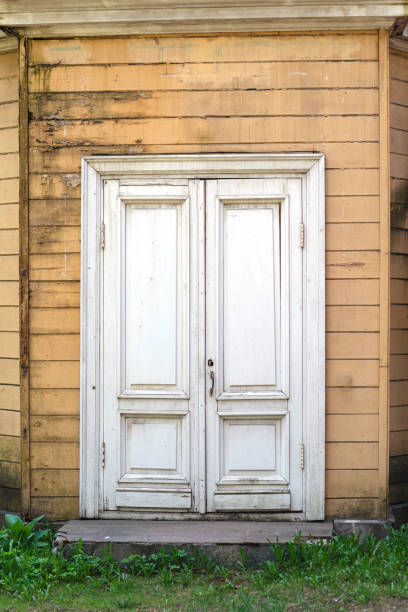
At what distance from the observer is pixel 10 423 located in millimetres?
4684

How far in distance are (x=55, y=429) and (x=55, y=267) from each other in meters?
1.11

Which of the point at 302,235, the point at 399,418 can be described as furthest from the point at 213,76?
the point at 399,418

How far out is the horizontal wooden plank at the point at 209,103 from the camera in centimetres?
427

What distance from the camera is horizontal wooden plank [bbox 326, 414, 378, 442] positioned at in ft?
14.0

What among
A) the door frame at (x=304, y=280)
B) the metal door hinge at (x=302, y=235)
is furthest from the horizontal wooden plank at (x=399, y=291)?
the metal door hinge at (x=302, y=235)

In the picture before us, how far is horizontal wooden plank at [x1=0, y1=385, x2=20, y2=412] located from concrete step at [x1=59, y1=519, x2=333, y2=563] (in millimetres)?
977

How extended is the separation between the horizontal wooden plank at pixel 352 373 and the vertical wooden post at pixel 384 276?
58 millimetres

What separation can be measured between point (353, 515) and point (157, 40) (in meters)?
3.46

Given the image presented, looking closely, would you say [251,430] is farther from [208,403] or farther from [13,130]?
[13,130]

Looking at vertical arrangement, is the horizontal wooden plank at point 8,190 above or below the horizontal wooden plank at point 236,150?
below

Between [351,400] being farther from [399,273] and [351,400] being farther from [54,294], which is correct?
[54,294]

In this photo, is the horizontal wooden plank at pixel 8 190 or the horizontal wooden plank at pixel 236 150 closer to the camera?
the horizontal wooden plank at pixel 236 150

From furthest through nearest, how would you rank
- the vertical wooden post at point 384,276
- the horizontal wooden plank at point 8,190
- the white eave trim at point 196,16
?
the horizontal wooden plank at point 8,190, the vertical wooden post at point 384,276, the white eave trim at point 196,16

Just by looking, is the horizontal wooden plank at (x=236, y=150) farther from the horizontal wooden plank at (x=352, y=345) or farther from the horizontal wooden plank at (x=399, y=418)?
the horizontal wooden plank at (x=399, y=418)
